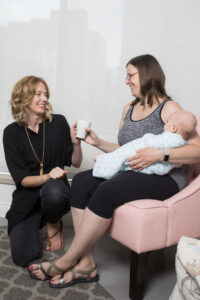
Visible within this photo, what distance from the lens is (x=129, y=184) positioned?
1522 millimetres

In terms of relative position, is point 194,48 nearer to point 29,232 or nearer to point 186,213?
point 186,213

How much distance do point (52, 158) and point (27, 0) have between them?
1273 millimetres

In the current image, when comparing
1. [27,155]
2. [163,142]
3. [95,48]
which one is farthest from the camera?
[95,48]

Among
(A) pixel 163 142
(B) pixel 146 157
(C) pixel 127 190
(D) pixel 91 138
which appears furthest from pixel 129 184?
(D) pixel 91 138

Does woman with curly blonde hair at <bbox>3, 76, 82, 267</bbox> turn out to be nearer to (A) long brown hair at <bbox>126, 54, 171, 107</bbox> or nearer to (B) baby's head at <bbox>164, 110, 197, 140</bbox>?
(A) long brown hair at <bbox>126, 54, 171, 107</bbox>

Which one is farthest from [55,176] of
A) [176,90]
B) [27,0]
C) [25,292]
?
[27,0]

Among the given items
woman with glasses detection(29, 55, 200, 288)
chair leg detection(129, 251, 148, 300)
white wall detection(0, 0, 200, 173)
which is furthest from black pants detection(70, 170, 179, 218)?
white wall detection(0, 0, 200, 173)

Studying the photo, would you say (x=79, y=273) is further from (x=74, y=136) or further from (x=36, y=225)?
(x=74, y=136)

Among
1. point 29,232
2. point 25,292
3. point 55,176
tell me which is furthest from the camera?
point 29,232

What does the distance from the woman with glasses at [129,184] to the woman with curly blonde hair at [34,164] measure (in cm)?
19

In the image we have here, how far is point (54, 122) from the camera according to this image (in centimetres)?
218

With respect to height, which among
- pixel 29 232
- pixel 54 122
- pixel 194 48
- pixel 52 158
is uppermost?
pixel 194 48

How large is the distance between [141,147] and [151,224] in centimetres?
37

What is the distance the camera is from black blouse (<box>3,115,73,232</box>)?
1998mm
